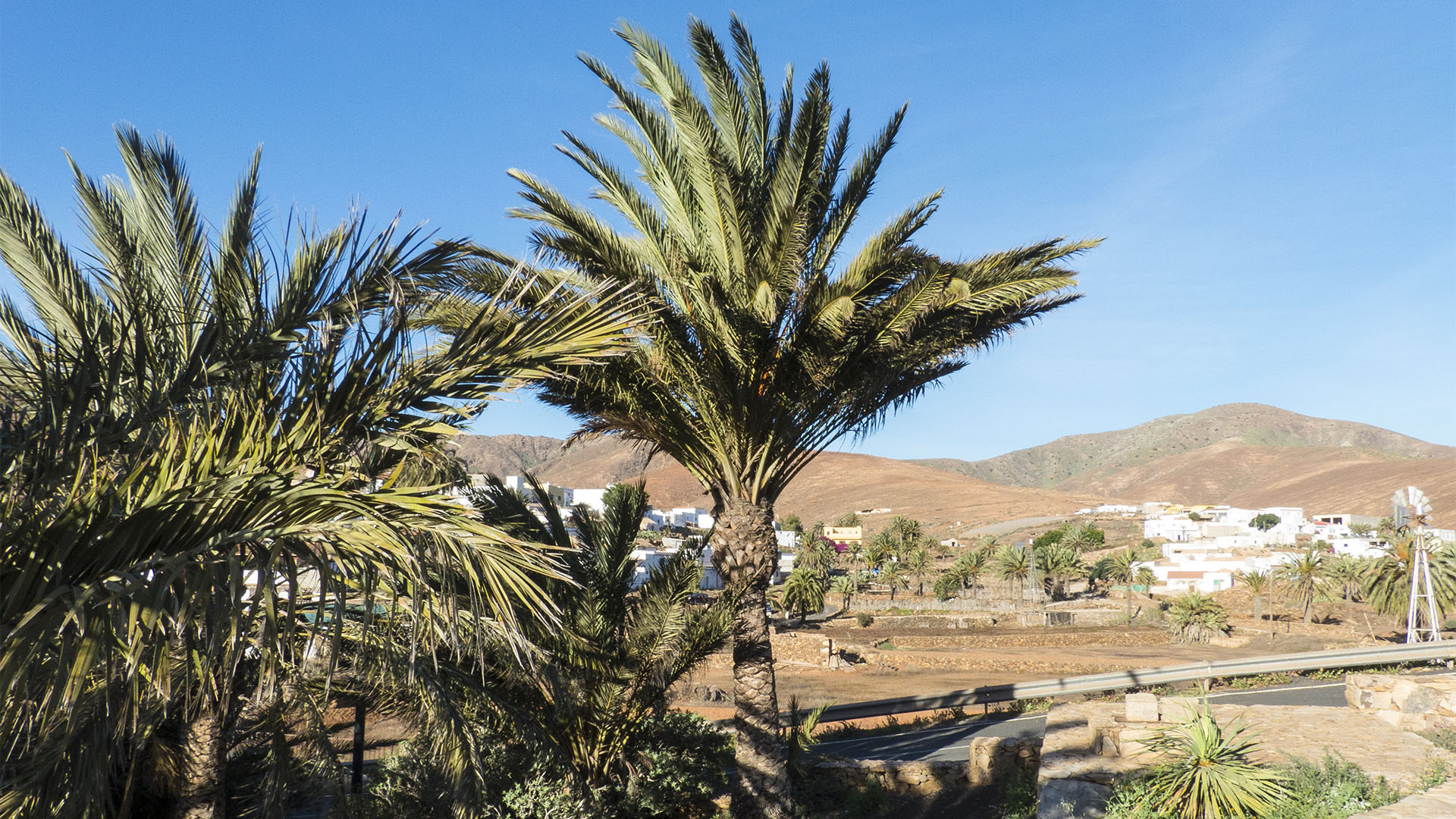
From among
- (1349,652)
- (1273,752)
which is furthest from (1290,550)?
(1273,752)

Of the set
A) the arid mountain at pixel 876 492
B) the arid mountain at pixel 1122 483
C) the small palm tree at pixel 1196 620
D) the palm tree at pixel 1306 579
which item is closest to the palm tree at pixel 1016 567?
the palm tree at pixel 1306 579

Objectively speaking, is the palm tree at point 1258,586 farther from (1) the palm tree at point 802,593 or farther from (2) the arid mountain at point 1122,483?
(2) the arid mountain at point 1122,483

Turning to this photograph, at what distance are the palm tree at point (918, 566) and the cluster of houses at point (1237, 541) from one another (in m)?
14.2

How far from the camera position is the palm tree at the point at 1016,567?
53.5 metres

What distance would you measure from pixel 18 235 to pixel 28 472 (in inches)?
121

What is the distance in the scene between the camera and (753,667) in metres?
8.88

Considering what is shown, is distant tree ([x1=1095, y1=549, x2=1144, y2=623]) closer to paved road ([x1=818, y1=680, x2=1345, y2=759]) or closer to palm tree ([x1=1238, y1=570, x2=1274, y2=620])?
palm tree ([x1=1238, y1=570, x2=1274, y2=620])

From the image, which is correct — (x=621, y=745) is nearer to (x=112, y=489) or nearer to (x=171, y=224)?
(x=171, y=224)

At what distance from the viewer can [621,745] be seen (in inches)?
344

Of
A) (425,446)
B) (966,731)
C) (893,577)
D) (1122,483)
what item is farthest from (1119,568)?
(1122,483)

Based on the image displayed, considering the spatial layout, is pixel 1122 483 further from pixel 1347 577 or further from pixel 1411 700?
pixel 1411 700

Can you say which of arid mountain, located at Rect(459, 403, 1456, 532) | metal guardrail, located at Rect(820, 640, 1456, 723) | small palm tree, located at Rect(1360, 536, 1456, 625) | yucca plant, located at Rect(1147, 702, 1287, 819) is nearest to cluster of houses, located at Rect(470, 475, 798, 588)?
metal guardrail, located at Rect(820, 640, 1456, 723)

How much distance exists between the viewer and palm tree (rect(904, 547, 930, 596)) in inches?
2164

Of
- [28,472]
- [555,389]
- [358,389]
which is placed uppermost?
[555,389]
